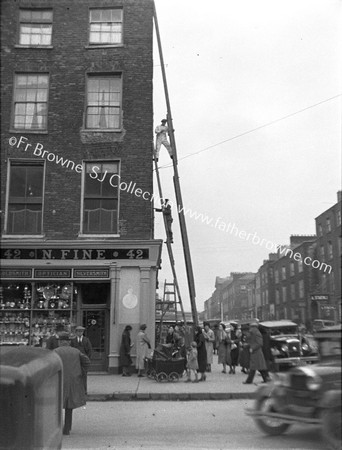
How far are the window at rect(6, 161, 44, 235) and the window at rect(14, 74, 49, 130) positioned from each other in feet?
0.65

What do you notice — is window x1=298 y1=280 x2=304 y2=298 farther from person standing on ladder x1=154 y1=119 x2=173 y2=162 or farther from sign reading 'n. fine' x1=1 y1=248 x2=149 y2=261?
sign reading 'n. fine' x1=1 y1=248 x2=149 y2=261

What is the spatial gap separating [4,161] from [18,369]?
0.86 m

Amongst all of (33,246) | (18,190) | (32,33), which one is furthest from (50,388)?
(32,33)

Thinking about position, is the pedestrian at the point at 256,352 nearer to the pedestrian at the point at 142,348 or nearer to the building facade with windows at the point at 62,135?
the building facade with windows at the point at 62,135

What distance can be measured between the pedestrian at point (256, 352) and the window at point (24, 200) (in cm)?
103

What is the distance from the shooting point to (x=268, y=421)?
1909 mm

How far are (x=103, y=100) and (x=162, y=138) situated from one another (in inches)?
15.8

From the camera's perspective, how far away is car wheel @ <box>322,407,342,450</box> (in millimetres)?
1596

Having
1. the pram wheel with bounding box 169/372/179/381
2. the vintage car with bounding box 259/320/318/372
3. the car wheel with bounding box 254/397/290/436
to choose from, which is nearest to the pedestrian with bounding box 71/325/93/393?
the car wheel with bounding box 254/397/290/436

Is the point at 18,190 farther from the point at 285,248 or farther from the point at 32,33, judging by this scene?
the point at 285,248

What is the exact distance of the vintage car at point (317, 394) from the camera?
1.59 metres

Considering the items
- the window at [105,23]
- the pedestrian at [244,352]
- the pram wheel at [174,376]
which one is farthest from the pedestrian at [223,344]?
the pram wheel at [174,376]

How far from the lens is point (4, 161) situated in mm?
2172

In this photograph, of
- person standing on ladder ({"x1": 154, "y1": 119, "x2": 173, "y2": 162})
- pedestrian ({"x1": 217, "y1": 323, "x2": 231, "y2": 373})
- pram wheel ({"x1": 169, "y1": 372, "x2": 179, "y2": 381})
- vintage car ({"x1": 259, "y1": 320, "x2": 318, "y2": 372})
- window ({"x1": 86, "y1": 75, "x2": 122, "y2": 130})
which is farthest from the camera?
pram wheel ({"x1": 169, "y1": 372, "x2": 179, "y2": 381})
